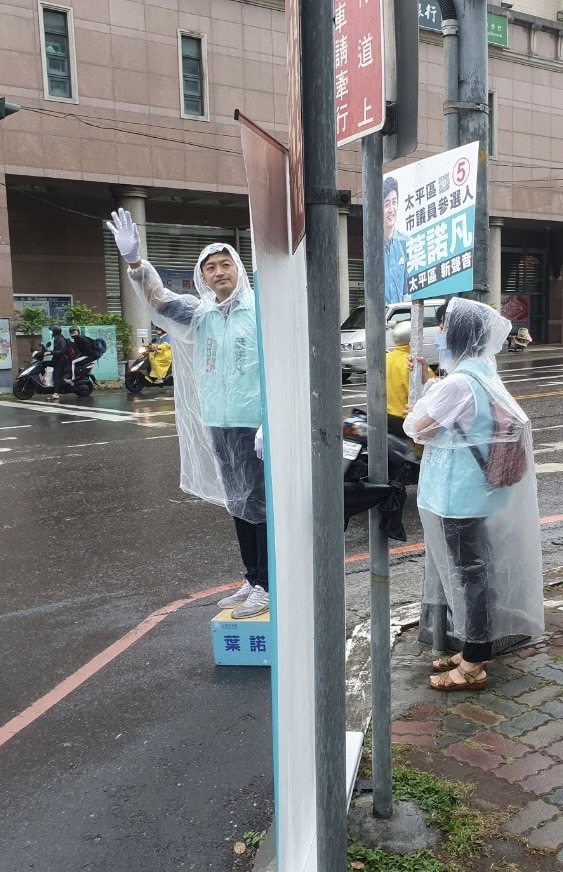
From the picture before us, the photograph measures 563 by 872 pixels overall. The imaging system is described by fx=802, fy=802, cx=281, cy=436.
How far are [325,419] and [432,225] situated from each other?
1.61m

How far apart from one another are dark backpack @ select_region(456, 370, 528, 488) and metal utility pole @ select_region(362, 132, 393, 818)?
96 cm

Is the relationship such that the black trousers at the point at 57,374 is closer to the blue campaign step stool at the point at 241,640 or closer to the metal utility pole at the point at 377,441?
the blue campaign step stool at the point at 241,640

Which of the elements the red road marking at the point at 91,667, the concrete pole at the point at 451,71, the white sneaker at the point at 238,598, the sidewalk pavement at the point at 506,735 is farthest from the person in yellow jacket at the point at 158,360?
the concrete pole at the point at 451,71

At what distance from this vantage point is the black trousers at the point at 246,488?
4004 mm

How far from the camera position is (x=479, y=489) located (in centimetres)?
320

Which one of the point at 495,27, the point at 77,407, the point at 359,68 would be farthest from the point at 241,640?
the point at 495,27

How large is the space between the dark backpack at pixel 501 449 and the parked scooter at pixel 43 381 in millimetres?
14358

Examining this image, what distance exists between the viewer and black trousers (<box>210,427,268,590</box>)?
4.00 m

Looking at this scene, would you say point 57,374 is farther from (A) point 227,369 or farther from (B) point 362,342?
(A) point 227,369

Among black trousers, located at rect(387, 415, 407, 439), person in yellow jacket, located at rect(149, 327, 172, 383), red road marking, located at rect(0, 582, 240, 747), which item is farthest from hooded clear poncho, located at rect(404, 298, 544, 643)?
person in yellow jacket, located at rect(149, 327, 172, 383)

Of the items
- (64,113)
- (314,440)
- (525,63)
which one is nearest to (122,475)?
(314,440)

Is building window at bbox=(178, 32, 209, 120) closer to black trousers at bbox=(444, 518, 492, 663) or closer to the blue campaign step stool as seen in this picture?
the blue campaign step stool

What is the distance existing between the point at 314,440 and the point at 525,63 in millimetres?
32057

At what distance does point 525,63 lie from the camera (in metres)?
29.3
